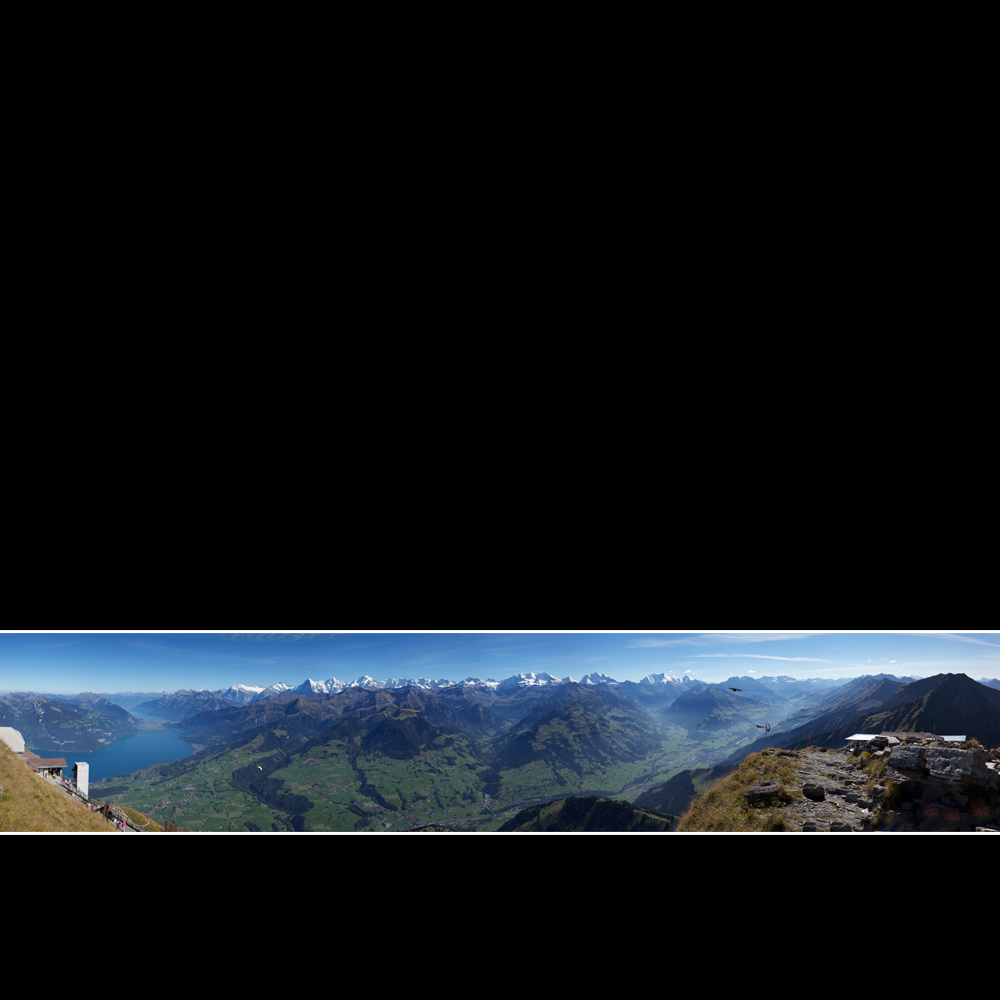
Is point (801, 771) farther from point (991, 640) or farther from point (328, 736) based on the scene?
point (328, 736)

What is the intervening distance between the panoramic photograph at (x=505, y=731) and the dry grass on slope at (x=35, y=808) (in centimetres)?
2

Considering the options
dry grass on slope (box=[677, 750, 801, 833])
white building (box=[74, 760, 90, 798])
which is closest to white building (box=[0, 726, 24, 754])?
white building (box=[74, 760, 90, 798])

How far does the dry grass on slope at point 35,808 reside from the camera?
4371mm

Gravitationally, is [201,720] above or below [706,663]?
below

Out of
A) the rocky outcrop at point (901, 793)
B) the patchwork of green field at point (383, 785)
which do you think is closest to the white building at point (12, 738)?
the patchwork of green field at point (383, 785)

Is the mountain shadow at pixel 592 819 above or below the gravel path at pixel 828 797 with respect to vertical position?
below

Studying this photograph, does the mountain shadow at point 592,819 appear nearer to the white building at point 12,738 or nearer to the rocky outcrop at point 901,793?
the rocky outcrop at point 901,793

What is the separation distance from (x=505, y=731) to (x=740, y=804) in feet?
10.0
